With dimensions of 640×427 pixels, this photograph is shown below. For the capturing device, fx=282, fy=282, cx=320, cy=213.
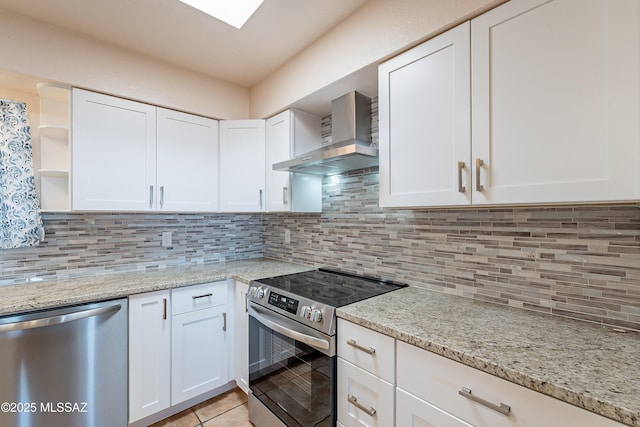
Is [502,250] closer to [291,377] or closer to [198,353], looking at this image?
[291,377]

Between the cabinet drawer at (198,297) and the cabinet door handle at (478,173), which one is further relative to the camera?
the cabinet drawer at (198,297)

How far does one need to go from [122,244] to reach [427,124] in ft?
7.49

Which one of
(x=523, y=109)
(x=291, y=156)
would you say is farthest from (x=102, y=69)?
(x=523, y=109)

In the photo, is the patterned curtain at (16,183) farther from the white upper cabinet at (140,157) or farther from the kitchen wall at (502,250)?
the kitchen wall at (502,250)

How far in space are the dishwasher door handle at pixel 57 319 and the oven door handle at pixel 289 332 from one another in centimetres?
79

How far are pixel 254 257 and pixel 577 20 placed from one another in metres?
2.69

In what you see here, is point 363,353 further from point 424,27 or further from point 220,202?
point 220,202

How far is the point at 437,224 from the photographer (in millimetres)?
1595

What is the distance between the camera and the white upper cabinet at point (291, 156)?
2.17 metres

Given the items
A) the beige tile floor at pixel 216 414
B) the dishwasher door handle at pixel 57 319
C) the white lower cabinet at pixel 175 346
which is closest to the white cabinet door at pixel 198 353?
the white lower cabinet at pixel 175 346

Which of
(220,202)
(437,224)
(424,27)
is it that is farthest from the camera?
(220,202)

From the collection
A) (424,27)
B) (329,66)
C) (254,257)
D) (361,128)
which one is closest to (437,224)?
(361,128)

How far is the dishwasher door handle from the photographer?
135 centimetres

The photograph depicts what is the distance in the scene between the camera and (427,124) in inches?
51.1
